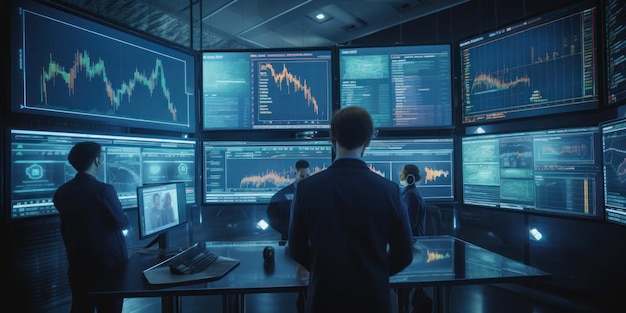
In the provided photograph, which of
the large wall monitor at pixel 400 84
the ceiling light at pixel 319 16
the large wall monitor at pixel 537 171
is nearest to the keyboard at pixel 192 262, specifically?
the large wall monitor at pixel 400 84

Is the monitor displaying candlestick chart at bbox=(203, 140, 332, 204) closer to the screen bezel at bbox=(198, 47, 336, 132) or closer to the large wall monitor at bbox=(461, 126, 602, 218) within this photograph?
the screen bezel at bbox=(198, 47, 336, 132)

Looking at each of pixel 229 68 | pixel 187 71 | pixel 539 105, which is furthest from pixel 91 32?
pixel 539 105

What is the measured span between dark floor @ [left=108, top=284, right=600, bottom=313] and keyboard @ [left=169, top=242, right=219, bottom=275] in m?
1.26

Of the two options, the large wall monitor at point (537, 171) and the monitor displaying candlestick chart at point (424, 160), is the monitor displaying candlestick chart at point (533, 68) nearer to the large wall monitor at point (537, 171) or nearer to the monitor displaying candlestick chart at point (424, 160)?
the large wall monitor at point (537, 171)

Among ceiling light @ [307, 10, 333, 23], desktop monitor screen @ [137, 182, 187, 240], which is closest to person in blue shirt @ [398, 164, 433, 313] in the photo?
desktop monitor screen @ [137, 182, 187, 240]

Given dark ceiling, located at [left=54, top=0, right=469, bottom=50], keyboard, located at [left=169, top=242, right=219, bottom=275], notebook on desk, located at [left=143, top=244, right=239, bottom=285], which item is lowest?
notebook on desk, located at [left=143, top=244, right=239, bottom=285]

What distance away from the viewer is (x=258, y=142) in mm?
2553

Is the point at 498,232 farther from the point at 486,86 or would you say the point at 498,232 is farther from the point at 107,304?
the point at 107,304

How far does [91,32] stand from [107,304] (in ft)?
5.66

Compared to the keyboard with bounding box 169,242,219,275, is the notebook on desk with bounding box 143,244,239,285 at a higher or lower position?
lower

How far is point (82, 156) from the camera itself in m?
1.74

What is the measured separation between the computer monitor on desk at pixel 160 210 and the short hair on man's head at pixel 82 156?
350mm

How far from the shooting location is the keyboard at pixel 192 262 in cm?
137

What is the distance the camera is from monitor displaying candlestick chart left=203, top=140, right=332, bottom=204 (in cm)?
254
